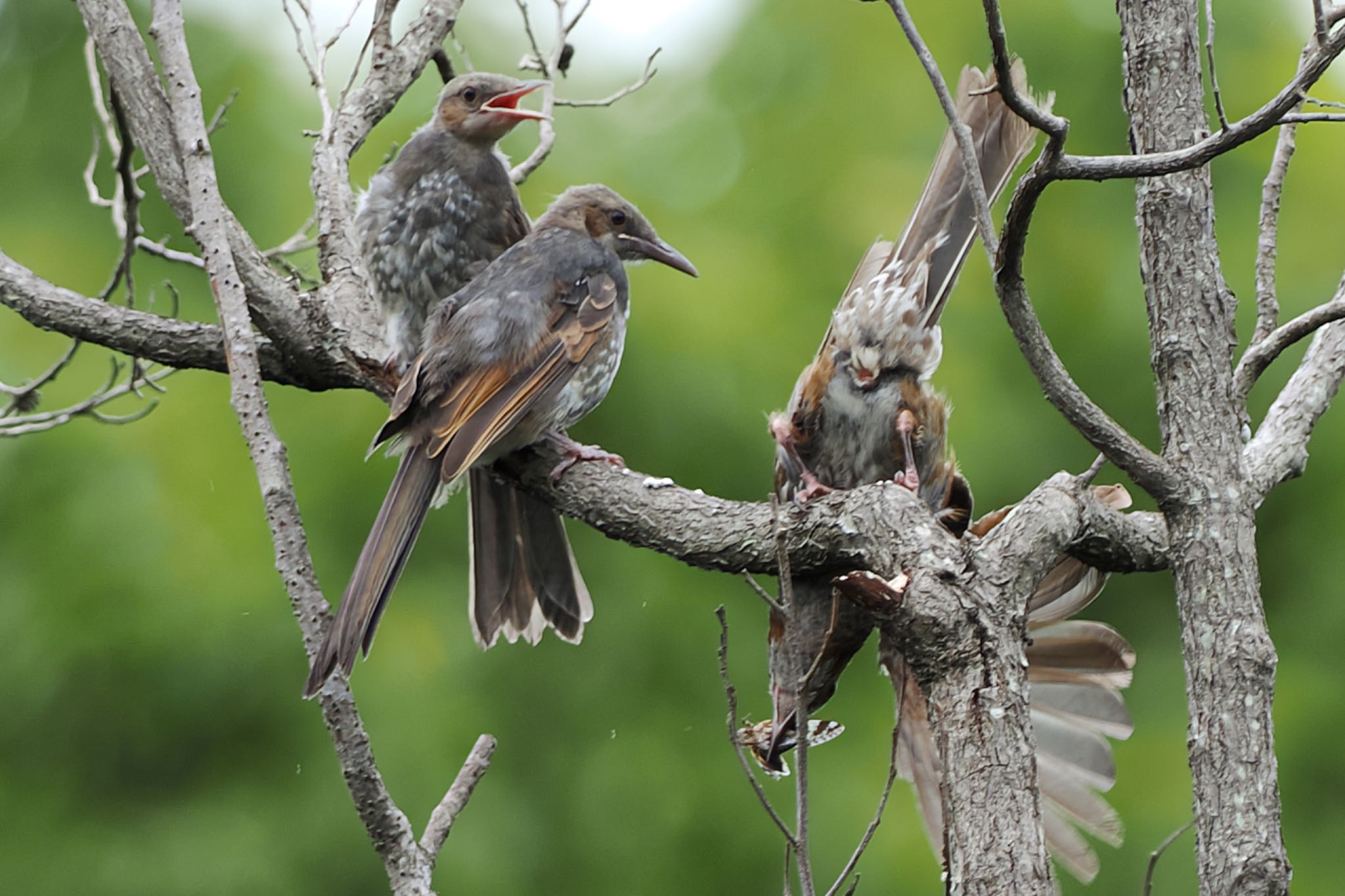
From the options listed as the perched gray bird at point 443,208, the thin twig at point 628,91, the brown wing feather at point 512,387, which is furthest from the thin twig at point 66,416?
the thin twig at point 628,91

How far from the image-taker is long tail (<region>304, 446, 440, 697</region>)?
2.54 meters

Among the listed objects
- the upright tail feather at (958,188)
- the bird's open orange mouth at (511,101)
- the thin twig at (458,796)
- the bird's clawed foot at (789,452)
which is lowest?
the thin twig at (458,796)

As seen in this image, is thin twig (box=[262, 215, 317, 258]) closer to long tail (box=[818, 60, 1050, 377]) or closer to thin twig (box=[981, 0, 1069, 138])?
long tail (box=[818, 60, 1050, 377])

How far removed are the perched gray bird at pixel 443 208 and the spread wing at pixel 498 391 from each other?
1.64 feet

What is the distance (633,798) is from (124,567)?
295 cm

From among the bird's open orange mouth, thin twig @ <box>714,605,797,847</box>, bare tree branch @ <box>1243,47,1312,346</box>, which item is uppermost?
the bird's open orange mouth

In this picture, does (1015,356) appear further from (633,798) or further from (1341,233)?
(633,798)

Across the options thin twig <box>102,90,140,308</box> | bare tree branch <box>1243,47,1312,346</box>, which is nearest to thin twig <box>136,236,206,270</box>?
thin twig <box>102,90,140,308</box>

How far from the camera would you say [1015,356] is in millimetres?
8344

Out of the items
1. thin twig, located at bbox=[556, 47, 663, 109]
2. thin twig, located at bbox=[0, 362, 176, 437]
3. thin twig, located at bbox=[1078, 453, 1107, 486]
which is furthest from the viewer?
thin twig, located at bbox=[556, 47, 663, 109]

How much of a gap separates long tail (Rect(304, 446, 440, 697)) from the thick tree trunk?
5.27 ft

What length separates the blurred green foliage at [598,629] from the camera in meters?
7.05

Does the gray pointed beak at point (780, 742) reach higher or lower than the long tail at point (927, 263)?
lower

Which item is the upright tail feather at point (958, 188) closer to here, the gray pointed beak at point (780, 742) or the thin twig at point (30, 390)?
the gray pointed beak at point (780, 742)
